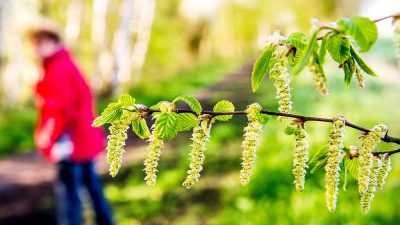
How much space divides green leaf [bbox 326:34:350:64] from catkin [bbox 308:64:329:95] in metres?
0.13

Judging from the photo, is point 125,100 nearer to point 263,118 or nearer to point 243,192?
point 263,118

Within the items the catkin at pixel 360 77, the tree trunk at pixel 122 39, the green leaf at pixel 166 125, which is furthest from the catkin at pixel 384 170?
the tree trunk at pixel 122 39

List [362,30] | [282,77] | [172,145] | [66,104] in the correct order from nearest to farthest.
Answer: [362,30] < [282,77] < [66,104] < [172,145]

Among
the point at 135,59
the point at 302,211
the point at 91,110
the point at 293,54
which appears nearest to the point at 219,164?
the point at 302,211

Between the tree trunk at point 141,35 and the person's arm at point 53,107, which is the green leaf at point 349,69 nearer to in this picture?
the person's arm at point 53,107

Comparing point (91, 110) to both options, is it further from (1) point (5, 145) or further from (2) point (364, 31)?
(1) point (5, 145)

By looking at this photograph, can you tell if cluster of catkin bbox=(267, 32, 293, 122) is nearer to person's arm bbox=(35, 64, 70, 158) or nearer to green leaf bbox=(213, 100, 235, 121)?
green leaf bbox=(213, 100, 235, 121)

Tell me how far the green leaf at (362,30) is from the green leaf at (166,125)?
0.48 meters

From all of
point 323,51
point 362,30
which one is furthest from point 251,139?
point 362,30

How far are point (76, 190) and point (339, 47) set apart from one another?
3.62 meters

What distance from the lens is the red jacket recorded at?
12.9ft

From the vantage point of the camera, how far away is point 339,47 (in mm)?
1092

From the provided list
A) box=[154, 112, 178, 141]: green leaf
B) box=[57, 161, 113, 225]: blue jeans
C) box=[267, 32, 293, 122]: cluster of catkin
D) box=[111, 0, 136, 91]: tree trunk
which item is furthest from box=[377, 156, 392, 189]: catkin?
box=[111, 0, 136, 91]: tree trunk

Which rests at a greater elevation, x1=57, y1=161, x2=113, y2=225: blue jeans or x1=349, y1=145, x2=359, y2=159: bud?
x1=349, y1=145, x2=359, y2=159: bud
